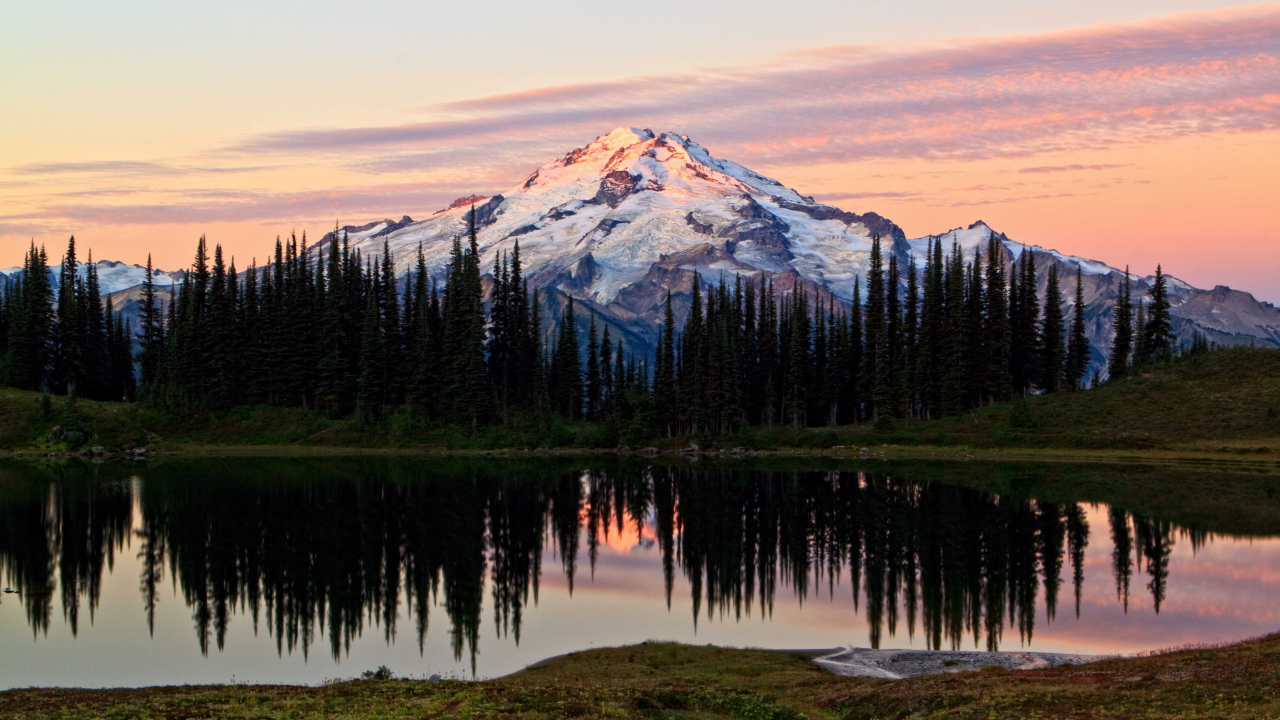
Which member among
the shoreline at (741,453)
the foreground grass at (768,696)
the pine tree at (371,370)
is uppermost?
the pine tree at (371,370)

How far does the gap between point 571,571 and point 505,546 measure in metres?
5.92

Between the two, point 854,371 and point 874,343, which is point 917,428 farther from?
point 854,371

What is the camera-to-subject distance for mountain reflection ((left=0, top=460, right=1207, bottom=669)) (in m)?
45.4

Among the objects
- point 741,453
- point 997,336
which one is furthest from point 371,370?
point 997,336

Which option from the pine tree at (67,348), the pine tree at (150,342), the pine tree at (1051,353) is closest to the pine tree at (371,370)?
the pine tree at (150,342)

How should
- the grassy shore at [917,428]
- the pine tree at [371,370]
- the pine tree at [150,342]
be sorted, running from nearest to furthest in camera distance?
the grassy shore at [917,428] < the pine tree at [371,370] < the pine tree at [150,342]

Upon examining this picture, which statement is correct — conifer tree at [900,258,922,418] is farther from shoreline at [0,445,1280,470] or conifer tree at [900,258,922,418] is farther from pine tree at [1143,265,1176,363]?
pine tree at [1143,265,1176,363]

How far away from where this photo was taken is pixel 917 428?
12662 cm

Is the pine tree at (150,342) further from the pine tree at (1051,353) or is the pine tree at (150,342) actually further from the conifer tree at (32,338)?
the pine tree at (1051,353)

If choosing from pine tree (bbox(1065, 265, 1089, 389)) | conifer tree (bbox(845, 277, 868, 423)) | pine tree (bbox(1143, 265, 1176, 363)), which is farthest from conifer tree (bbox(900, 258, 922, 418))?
pine tree (bbox(1143, 265, 1176, 363))

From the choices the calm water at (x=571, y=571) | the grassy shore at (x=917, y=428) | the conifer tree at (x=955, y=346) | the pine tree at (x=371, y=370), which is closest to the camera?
the calm water at (x=571, y=571)

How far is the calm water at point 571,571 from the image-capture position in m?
40.4

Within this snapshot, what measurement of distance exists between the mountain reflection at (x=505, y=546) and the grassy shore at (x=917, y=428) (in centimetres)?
2850

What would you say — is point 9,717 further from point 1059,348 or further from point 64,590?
point 1059,348
